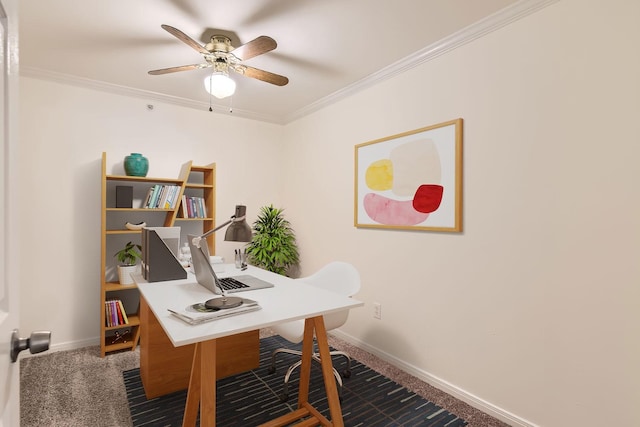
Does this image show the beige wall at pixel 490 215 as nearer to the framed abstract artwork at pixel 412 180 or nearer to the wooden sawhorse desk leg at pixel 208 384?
the framed abstract artwork at pixel 412 180

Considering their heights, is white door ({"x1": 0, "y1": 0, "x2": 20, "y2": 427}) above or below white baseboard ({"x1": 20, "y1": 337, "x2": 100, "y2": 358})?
above

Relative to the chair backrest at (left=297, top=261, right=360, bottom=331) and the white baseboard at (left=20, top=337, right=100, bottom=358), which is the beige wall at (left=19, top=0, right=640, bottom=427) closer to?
the white baseboard at (left=20, top=337, right=100, bottom=358)

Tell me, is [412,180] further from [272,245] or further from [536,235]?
[272,245]

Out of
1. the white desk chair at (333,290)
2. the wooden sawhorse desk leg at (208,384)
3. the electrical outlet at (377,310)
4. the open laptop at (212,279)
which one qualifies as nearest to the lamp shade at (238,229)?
the open laptop at (212,279)

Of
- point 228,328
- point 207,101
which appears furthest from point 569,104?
point 207,101

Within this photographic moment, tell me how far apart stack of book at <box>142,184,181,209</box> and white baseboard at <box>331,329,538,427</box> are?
222 cm

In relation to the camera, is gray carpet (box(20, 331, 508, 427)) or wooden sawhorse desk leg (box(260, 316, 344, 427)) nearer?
wooden sawhorse desk leg (box(260, 316, 344, 427))

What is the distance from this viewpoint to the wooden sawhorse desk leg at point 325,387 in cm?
177

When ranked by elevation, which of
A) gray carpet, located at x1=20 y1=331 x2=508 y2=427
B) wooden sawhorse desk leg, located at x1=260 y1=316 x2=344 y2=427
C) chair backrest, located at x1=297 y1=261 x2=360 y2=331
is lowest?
gray carpet, located at x1=20 y1=331 x2=508 y2=427

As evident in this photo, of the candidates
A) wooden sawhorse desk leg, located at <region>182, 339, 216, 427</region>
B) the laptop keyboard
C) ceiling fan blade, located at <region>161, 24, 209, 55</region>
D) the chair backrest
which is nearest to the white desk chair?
the chair backrest

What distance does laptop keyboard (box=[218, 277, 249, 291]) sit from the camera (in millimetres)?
2037

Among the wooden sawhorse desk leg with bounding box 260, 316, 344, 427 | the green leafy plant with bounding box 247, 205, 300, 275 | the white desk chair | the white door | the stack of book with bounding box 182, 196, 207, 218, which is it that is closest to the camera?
the white door

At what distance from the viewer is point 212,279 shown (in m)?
1.87

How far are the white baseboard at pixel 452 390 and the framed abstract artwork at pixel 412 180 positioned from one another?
1076 mm
